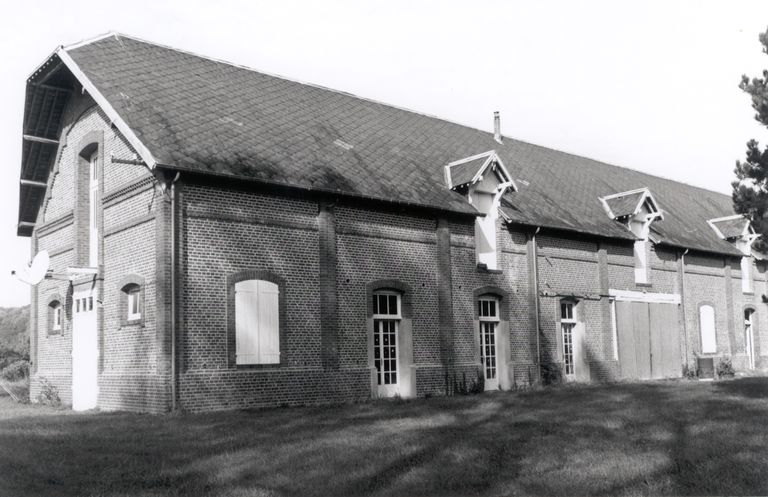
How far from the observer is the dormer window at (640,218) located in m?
26.7

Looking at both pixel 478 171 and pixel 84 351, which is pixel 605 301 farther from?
pixel 84 351

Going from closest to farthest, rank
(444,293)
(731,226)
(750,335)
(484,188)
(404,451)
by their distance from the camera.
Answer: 1. (404,451)
2. (444,293)
3. (484,188)
4. (731,226)
5. (750,335)

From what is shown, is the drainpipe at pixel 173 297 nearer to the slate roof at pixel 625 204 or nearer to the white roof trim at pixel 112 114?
the white roof trim at pixel 112 114

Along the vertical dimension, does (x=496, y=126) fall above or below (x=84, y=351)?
above

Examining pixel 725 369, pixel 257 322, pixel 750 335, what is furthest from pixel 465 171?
pixel 750 335

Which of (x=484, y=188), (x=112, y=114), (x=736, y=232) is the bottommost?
(x=736, y=232)

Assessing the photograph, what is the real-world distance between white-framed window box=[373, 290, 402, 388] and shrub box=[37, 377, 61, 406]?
7599mm

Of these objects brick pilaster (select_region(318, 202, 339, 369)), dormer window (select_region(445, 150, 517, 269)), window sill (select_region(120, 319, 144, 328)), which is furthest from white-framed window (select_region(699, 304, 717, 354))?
window sill (select_region(120, 319, 144, 328))

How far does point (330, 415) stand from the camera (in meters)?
14.7

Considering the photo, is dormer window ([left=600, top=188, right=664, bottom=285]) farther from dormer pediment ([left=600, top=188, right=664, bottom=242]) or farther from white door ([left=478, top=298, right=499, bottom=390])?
white door ([left=478, top=298, right=499, bottom=390])

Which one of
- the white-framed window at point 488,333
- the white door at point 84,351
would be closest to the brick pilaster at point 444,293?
the white-framed window at point 488,333

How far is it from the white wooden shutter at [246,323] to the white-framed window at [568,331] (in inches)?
423

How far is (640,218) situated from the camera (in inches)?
1062

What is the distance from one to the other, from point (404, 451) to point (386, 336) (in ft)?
30.2
